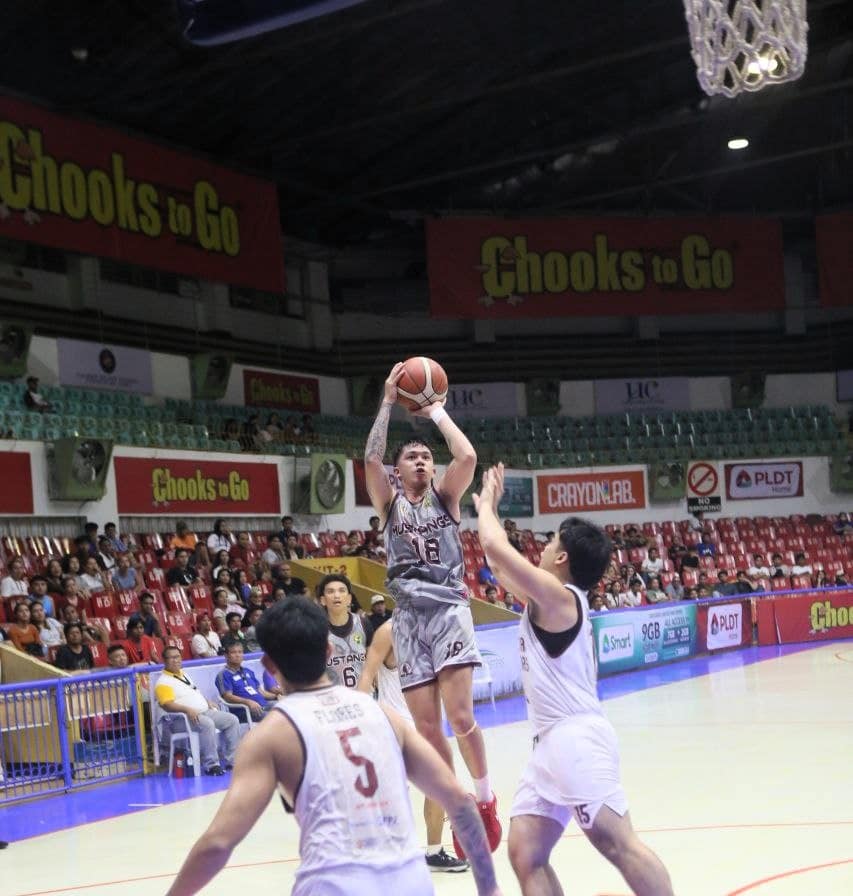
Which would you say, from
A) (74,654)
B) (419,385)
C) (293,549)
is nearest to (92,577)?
(74,654)

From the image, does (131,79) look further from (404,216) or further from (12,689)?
(12,689)

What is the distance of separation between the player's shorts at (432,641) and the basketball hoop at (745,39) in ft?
20.3

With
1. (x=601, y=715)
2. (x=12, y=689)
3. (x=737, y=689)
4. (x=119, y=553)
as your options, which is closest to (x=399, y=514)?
(x=601, y=715)

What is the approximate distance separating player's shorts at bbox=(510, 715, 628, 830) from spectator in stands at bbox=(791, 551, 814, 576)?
976 inches

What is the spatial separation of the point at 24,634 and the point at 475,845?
450 inches

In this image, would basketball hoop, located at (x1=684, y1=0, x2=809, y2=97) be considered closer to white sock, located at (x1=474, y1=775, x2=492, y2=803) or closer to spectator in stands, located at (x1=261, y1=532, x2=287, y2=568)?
white sock, located at (x1=474, y1=775, x2=492, y2=803)

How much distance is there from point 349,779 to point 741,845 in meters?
4.68

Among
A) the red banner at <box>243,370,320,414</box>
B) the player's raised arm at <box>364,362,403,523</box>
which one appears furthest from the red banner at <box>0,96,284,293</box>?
the player's raised arm at <box>364,362,403,523</box>

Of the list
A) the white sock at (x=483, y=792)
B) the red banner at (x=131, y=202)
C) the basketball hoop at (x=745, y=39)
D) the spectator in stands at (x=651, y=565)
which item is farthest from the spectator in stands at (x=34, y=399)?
the white sock at (x=483, y=792)

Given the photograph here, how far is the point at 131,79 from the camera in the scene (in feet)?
80.4

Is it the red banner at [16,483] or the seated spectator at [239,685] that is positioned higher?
the red banner at [16,483]

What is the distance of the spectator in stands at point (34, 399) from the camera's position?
21812 millimetres

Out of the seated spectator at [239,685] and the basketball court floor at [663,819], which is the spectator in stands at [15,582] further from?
the basketball court floor at [663,819]

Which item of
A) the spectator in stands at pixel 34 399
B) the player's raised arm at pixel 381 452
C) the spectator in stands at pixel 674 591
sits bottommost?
the spectator in stands at pixel 674 591
